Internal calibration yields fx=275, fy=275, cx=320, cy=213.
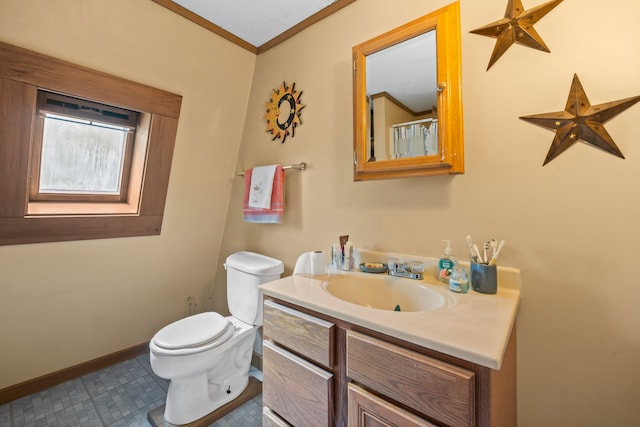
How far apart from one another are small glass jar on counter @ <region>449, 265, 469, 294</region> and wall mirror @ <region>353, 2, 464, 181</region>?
1.28ft

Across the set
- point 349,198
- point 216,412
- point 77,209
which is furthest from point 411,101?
point 77,209

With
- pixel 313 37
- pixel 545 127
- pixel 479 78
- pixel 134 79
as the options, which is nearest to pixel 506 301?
pixel 545 127

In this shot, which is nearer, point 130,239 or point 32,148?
point 32,148

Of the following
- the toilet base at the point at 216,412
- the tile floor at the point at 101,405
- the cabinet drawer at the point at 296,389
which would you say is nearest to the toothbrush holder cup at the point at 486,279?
the cabinet drawer at the point at 296,389

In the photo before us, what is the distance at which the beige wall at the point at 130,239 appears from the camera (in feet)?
4.65

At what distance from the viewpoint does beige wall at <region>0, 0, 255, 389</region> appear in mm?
1418

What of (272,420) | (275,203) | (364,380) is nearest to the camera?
(364,380)

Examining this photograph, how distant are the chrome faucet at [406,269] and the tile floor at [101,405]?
3.63 ft

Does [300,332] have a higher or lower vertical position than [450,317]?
lower

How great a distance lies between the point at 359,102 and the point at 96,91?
4.63ft

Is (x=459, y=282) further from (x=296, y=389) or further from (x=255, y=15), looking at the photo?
(x=255, y=15)

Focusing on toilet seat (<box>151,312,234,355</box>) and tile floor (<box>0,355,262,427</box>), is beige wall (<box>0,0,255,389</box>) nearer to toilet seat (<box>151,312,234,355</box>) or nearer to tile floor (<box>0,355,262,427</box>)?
tile floor (<box>0,355,262,427</box>)

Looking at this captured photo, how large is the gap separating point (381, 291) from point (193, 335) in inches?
39.9

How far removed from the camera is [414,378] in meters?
0.70
